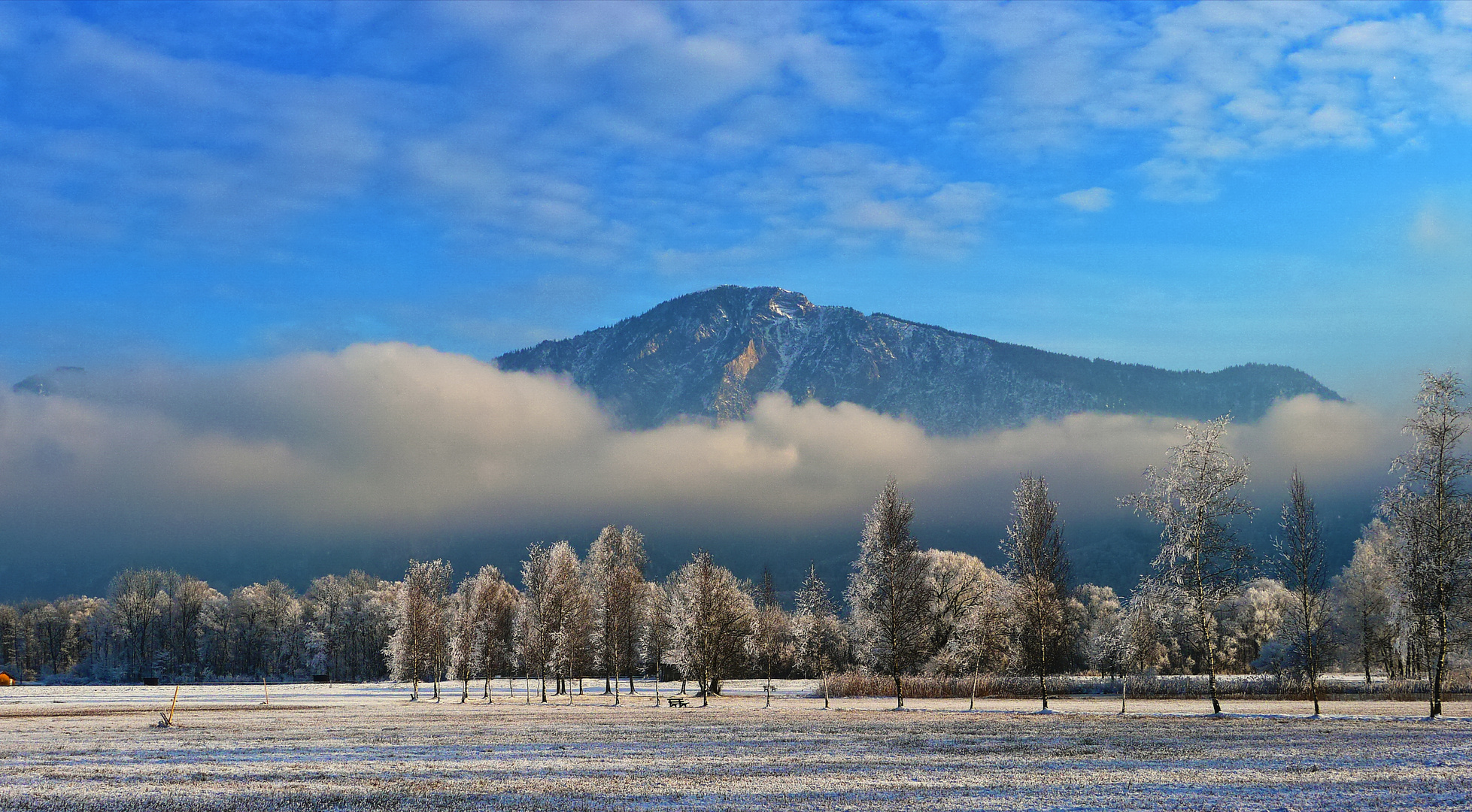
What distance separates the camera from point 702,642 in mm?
85062

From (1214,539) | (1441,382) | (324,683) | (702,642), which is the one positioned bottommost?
(324,683)

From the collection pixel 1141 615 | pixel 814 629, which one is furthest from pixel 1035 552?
pixel 814 629

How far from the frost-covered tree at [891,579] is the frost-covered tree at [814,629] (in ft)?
165

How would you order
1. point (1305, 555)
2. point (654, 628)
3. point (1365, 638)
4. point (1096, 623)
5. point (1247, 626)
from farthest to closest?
point (1096, 623) < point (1247, 626) < point (654, 628) < point (1365, 638) < point (1305, 555)

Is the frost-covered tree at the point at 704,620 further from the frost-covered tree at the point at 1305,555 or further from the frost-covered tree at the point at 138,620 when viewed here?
the frost-covered tree at the point at 138,620

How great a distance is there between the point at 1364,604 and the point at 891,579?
60.0 m

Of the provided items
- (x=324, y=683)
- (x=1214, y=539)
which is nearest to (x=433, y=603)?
(x=324, y=683)

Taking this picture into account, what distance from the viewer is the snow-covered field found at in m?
22.6

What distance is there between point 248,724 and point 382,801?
114 feet

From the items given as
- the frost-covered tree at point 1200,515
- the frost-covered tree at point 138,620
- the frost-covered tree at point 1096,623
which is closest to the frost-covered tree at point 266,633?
the frost-covered tree at point 138,620

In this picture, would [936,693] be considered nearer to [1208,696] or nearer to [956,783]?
[1208,696]

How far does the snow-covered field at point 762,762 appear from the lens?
22562 mm

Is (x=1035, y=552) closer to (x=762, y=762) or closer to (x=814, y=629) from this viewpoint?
(x=762, y=762)

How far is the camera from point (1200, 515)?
53.9 meters
